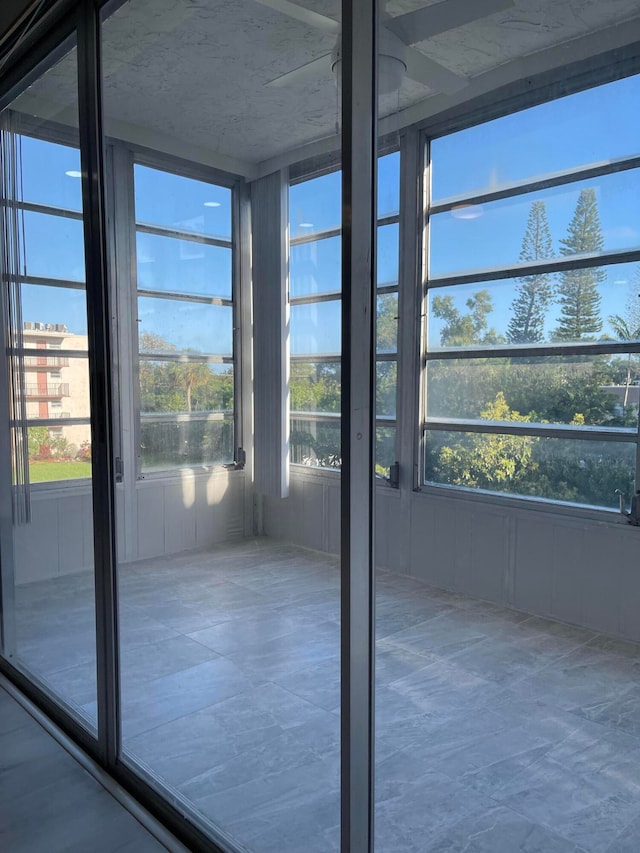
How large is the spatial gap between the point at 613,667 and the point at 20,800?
2.60 meters

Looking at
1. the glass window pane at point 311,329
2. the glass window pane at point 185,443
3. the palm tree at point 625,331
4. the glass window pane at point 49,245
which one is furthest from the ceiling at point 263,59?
the glass window pane at point 185,443

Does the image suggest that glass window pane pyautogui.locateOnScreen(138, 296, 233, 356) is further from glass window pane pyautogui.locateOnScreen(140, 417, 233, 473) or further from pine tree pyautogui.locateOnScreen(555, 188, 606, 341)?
pine tree pyautogui.locateOnScreen(555, 188, 606, 341)

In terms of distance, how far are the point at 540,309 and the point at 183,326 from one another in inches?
112

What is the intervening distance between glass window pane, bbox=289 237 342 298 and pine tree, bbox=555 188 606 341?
1393 mm

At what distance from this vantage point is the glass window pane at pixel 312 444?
12.5 ft

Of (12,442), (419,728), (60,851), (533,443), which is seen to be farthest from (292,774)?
(533,443)

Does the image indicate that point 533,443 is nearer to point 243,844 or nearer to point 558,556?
point 558,556

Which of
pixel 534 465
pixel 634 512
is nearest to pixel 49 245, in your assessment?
pixel 534 465

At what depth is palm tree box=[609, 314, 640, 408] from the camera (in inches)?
129

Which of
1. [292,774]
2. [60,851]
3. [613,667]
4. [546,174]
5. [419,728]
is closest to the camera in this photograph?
[60,851]

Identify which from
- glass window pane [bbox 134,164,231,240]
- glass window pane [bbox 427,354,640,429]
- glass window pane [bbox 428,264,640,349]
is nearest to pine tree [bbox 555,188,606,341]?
glass window pane [bbox 428,264,640,349]

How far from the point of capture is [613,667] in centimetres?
296

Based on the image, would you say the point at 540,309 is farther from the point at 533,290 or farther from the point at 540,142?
the point at 540,142

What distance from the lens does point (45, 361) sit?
10.4 feet
